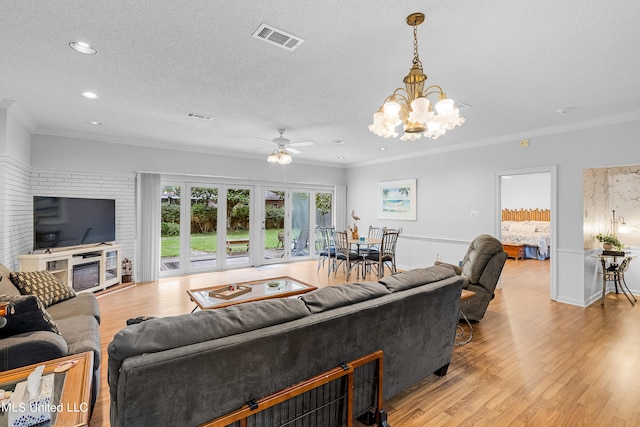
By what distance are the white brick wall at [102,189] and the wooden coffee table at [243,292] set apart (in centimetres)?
294

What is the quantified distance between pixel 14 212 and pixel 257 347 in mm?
4680

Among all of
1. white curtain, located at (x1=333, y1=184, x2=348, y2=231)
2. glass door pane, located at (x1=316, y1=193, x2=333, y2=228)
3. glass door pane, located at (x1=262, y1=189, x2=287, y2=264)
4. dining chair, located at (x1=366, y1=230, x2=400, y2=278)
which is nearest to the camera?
dining chair, located at (x1=366, y1=230, x2=400, y2=278)

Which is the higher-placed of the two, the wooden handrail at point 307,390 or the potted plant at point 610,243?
the potted plant at point 610,243

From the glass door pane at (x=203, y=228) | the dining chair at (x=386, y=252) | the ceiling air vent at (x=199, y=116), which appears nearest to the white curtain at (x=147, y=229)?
the glass door pane at (x=203, y=228)

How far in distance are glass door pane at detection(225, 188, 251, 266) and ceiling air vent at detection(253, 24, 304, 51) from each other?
197 inches

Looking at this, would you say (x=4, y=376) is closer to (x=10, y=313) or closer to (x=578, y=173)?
(x=10, y=313)

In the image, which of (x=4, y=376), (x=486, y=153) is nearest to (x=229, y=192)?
(x=486, y=153)

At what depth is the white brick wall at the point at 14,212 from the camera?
3.76 m

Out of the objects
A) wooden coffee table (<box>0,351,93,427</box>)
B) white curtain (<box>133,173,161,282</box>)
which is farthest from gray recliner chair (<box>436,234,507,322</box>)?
white curtain (<box>133,173,161,282</box>)

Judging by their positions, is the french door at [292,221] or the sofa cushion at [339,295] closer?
the sofa cushion at [339,295]

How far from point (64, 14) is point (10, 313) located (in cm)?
189

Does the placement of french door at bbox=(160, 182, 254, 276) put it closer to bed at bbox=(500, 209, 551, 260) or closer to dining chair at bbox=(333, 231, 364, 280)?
dining chair at bbox=(333, 231, 364, 280)

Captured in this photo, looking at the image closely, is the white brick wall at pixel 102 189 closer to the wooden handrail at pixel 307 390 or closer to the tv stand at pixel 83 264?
the tv stand at pixel 83 264

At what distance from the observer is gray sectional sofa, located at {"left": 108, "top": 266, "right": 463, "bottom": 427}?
120cm
